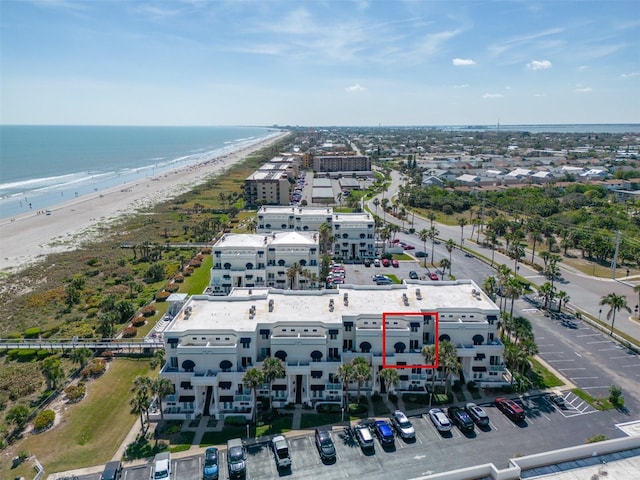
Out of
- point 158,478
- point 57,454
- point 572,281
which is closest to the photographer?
point 158,478

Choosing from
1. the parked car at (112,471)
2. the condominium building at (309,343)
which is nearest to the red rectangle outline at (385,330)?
the condominium building at (309,343)

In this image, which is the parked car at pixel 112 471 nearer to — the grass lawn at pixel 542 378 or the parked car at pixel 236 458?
the parked car at pixel 236 458

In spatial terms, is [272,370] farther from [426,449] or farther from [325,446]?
[426,449]

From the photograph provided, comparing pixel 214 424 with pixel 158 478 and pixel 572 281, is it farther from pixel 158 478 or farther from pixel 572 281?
pixel 572 281

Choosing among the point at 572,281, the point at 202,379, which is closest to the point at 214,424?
the point at 202,379

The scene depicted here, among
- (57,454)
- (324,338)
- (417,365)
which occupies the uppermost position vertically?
(324,338)

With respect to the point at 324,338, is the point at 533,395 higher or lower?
lower
